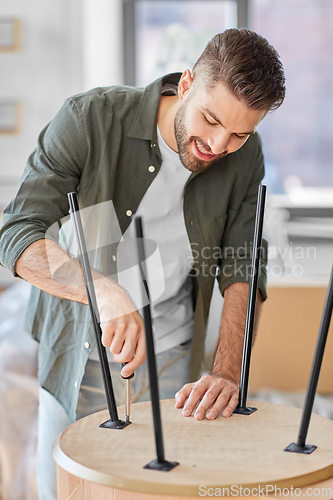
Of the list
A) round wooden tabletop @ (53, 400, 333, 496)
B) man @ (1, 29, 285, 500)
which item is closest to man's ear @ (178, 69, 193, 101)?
man @ (1, 29, 285, 500)

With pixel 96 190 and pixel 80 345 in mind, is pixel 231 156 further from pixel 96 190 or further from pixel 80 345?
pixel 80 345

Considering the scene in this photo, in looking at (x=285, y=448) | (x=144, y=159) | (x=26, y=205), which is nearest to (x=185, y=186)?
(x=144, y=159)

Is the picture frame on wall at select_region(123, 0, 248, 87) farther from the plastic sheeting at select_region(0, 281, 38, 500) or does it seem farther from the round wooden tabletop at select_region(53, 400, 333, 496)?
the round wooden tabletop at select_region(53, 400, 333, 496)

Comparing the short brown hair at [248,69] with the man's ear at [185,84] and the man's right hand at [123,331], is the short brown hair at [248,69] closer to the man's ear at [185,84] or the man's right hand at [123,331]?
the man's ear at [185,84]

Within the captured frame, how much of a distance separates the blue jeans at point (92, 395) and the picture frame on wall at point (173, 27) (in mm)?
2159

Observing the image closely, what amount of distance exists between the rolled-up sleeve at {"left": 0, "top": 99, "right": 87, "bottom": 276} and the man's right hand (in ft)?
0.72

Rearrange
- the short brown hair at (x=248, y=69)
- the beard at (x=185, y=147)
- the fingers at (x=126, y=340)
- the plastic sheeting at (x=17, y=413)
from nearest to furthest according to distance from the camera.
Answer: the fingers at (x=126, y=340) → the short brown hair at (x=248, y=69) → the beard at (x=185, y=147) → the plastic sheeting at (x=17, y=413)

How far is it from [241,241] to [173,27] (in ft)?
7.10

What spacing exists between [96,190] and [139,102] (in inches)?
7.9

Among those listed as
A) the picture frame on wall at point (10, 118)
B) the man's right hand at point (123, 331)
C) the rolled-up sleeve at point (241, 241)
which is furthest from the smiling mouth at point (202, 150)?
the picture frame on wall at point (10, 118)

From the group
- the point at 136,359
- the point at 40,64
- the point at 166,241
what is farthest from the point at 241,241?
the point at 40,64

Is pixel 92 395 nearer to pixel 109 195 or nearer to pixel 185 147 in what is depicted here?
pixel 109 195

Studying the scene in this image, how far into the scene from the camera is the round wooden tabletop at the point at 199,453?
54 centimetres

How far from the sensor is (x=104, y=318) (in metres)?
0.72
